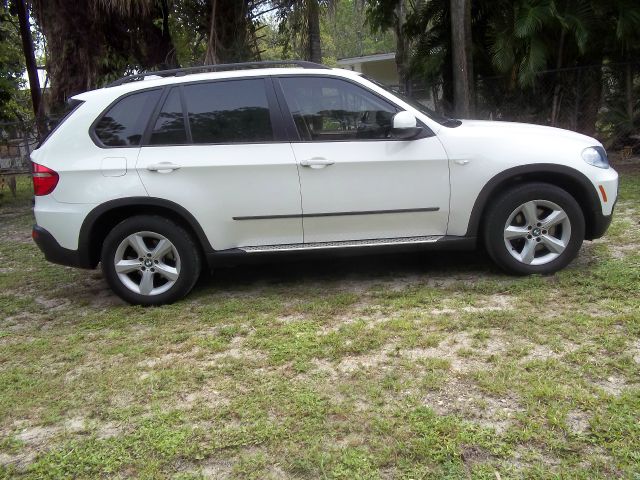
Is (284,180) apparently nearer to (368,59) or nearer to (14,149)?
(14,149)

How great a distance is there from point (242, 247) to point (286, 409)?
1.91 metres

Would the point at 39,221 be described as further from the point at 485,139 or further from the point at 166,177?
the point at 485,139

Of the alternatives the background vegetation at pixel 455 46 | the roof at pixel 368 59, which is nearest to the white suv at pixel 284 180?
the background vegetation at pixel 455 46

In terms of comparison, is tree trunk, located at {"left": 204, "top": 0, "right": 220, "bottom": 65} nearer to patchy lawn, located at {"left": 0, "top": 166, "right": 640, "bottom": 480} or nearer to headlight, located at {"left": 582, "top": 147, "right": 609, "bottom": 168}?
patchy lawn, located at {"left": 0, "top": 166, "right": 640, "bottom": 480}

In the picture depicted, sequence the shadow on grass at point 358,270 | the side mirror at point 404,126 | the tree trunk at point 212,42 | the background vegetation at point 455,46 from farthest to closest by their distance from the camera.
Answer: the tree trunk at point 212,42 → the background vegetation at point 455,46 → the shadow on grass at point 358,270 → the side mirror at point 404,126

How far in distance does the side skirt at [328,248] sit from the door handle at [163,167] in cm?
73

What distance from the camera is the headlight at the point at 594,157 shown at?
14.8ft

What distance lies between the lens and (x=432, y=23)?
11.5 metres

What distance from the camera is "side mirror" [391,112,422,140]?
14.1 feet

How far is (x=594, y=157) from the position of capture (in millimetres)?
4551

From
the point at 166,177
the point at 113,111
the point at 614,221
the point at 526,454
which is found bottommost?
the point at 526,454

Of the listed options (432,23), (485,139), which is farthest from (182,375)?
(432,23)

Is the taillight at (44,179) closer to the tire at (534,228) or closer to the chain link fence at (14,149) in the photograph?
the tire at (534,228)

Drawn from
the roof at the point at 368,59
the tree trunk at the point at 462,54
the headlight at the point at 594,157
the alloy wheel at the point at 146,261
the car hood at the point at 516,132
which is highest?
the roof at the point at 368,59
